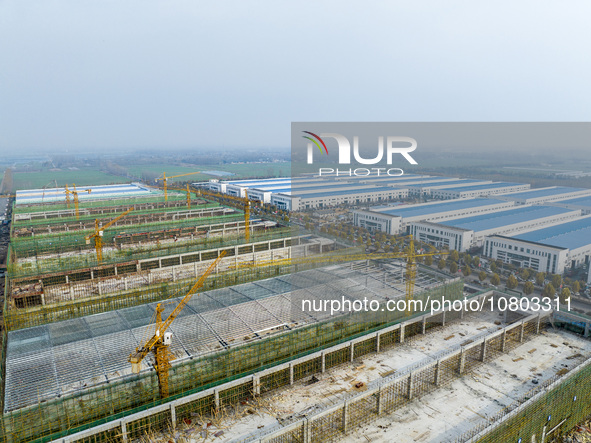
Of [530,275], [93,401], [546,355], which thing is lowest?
[530,275]

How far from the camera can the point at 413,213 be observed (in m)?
20.6

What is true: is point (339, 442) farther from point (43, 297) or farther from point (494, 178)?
point (494, 178)

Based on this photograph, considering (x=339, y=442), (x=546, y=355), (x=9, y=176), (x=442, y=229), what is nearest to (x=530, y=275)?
(x=442, y=229)

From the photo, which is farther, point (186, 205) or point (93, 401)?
point (186, 205)

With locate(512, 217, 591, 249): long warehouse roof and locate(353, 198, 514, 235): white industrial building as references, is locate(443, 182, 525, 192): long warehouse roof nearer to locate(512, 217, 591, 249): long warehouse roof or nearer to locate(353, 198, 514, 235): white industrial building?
locate(353, 198, 514, 235): white industrial building

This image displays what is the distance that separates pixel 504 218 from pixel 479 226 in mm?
2521

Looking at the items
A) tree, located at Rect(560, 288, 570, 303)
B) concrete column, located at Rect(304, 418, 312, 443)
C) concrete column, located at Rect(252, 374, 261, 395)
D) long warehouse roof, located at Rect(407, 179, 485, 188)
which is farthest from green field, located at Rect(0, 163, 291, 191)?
concrete column, located at Rect(304, 418, 312, 443)

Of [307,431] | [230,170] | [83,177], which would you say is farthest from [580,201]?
[83,177]

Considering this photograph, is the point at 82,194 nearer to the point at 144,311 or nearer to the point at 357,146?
the point at 357,146

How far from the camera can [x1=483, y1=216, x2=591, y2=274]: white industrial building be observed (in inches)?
560

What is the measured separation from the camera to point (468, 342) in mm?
6801

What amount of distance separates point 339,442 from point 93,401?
3.04 meters

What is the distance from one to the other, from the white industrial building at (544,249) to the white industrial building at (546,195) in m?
8.84

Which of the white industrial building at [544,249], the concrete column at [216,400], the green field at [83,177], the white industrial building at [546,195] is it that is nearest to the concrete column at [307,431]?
the concrete column at [216,400]
